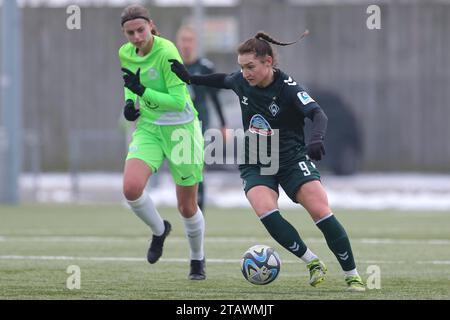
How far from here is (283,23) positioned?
1071 inches

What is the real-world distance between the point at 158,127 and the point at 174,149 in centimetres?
21

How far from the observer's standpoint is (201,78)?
8.74 meters

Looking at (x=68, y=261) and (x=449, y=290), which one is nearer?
(x=449, y=290)

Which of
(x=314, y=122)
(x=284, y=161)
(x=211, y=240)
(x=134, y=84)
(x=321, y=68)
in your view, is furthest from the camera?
(x=321, y=68)

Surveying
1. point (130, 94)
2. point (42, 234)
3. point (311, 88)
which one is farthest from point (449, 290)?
point (311, 88)

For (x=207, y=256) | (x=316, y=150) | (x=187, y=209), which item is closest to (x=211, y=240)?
(x=207, y=256)

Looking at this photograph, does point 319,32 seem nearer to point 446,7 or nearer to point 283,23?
point 283,23

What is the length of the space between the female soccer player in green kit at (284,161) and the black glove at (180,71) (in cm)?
47

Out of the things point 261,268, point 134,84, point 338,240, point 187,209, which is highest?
point 134,84

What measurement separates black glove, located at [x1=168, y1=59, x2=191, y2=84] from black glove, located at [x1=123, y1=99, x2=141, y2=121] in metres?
0.41

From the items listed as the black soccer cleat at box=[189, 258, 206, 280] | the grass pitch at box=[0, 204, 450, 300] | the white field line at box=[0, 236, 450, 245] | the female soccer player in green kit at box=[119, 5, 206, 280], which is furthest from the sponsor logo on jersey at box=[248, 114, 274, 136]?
the white field line at box=[0, 236, 450, 245]

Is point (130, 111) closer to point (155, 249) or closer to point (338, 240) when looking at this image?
point (155, 249)

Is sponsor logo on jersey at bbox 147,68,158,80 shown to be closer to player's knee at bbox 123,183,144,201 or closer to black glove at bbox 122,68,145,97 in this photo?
black glove at bbox 122,68,145,97
